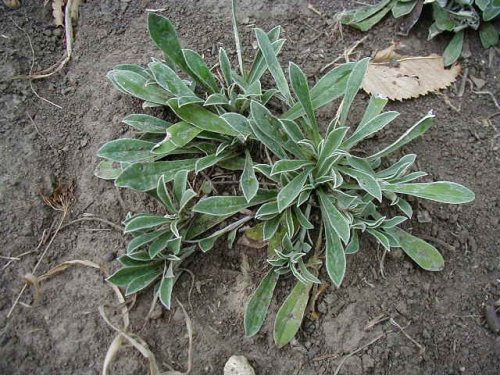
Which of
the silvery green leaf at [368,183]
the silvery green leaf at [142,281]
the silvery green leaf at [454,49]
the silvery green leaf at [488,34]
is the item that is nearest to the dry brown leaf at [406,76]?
the silvery green leaf at [454,49]

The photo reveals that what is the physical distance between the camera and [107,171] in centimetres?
203

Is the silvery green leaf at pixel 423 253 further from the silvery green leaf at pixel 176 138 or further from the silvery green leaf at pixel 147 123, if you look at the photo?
the silvery green leaf at pixel 147 123

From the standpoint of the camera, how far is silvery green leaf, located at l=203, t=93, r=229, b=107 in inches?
75.1

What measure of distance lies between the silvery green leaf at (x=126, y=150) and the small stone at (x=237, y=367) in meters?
0.79

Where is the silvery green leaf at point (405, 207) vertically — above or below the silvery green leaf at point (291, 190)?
below

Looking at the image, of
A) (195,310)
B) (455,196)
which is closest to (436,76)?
(455,196)

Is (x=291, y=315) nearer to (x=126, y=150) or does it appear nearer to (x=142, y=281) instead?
(x=142, y=281)

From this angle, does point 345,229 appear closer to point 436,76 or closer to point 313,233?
point 313,233

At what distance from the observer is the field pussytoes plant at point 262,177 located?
1.82 meters

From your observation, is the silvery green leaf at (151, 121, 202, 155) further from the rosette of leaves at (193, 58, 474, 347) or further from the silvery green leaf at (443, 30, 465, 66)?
the silvery green leaf at (443, 30, 465, 66)

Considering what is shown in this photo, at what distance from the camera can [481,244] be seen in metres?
2.02

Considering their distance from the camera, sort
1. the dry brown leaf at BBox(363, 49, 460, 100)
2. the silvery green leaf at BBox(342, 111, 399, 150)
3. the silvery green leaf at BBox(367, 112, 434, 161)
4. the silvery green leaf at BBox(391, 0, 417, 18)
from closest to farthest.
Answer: the silvery green leaf at BBox(342, 111, 399, 150) → the silvery green leaf at BBox(367, 112, 434, 161) → the dry brown leaf at BBox(363, 49, 460, 100) → the silvery green leaf at BBox(391, 0, 417, 18)

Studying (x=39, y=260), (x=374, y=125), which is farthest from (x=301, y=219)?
(x=39, y=260)

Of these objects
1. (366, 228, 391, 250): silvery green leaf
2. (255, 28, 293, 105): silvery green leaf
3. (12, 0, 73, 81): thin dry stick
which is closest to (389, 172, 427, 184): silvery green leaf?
(366, 228, 391, 250): silvery green leaf
